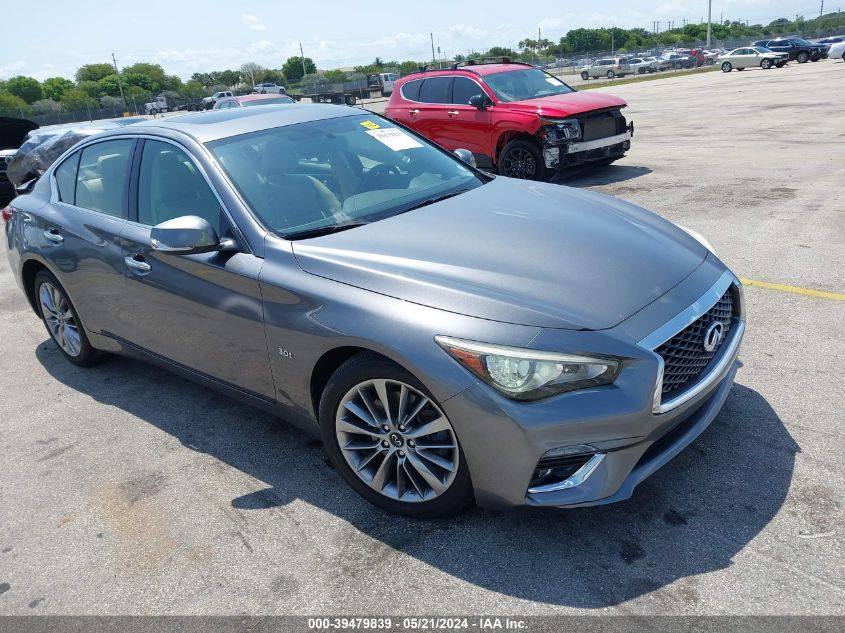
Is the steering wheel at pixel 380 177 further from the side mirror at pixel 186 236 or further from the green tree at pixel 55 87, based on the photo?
the green tree at pixel 55 87

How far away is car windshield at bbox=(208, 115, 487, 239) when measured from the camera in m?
3.54

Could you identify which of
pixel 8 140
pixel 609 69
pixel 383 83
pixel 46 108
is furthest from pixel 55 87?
pixel 8 140

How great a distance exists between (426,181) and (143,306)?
1765 mm

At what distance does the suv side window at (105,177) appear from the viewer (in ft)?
13.9

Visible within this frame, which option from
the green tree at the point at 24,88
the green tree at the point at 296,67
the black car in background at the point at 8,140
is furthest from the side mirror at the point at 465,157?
the green tree at the point at 296,67

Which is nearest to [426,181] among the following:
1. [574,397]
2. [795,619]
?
[574,397]

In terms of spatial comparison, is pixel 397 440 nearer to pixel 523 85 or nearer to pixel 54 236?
pixel 54 236

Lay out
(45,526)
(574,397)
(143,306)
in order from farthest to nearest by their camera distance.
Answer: (143,306)
(45,526)
(574,397)

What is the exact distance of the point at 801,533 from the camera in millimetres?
2748

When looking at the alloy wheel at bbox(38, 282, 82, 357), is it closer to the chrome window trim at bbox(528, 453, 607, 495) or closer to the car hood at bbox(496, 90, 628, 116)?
the chrome window trim at bbox(528, 453, 607, 495)

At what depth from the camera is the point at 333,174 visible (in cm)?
387

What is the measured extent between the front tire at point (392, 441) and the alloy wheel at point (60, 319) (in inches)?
107

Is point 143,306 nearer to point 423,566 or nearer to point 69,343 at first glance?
point 69,343

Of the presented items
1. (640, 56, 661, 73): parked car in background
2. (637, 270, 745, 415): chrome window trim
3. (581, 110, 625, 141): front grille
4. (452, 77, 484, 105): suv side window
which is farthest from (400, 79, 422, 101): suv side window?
(640, 56, 661, 73): parked car in background
